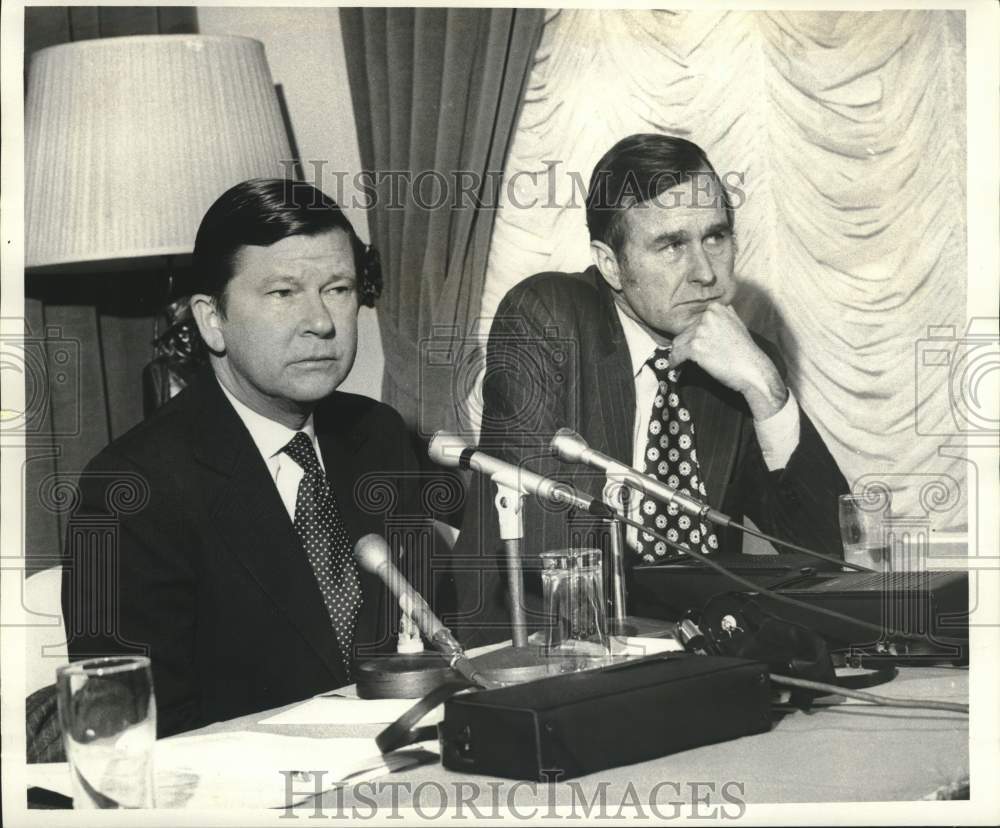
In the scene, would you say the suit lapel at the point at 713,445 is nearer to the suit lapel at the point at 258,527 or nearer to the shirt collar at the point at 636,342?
the shirt collar at the point at 636,342

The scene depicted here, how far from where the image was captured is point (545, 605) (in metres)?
2.32

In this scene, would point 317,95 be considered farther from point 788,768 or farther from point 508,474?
point 788,768

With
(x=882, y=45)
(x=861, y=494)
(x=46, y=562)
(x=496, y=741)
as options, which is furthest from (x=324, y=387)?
(x=882, y=45)

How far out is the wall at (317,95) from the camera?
92.7 inches

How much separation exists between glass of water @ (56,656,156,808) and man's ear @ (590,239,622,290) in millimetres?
1073

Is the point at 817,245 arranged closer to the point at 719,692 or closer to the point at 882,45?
the point at 882,45

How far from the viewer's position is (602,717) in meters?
1.78

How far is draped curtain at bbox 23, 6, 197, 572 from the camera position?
2.33m

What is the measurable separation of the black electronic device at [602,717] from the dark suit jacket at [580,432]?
49 cm

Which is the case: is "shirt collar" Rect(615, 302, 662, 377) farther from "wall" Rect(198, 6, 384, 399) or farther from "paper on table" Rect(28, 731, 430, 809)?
"paper on table" Rect(28, 731, 430, 809)

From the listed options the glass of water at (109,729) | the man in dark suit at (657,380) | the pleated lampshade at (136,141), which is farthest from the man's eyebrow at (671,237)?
the glass of water at (109,729)

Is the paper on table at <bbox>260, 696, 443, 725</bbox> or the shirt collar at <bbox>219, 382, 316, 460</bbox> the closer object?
the paper on table at <bbox>260, 696, 443, 725</bbox>

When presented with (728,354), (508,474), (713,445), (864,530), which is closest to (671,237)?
(728,354)

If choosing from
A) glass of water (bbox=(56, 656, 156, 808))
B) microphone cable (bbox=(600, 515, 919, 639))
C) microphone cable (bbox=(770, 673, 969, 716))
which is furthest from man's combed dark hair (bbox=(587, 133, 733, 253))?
glass of water (bbox=(56, 656, 156, 808))
